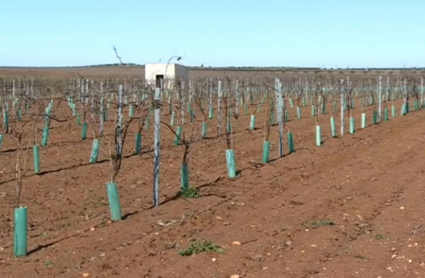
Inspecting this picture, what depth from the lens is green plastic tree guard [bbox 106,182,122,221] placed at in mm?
7156

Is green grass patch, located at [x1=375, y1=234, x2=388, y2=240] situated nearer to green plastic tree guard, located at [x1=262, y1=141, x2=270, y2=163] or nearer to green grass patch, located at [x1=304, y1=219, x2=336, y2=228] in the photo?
green grass patch, located at [x1=304, y1=219, x2=336, y2=228]

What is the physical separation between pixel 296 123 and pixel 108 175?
10415 mm

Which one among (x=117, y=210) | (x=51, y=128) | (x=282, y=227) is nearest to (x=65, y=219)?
(x=117, y=210)

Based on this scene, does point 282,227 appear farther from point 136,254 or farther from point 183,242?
point 136,254

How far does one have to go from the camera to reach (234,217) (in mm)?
7430

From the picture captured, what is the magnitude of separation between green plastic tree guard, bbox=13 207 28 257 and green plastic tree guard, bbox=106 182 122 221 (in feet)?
4.50

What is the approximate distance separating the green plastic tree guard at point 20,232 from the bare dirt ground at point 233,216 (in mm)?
89

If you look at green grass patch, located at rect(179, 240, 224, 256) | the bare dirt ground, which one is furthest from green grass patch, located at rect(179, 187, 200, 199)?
green grass patch, located at rect(179, 240, 224, 256)

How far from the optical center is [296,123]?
65.7 feet

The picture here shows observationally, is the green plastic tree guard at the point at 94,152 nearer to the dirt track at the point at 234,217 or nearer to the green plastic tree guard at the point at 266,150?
the dirt track at the point at 234,217

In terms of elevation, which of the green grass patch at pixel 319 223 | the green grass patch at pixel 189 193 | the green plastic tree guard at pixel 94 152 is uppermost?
the green plastic tree guard at pixel 94 152

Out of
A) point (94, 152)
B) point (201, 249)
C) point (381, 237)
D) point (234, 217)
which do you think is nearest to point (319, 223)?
point (381, 237)

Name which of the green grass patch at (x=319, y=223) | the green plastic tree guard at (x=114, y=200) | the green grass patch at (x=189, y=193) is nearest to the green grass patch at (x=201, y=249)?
the green grass patch at (x=319, y=223)

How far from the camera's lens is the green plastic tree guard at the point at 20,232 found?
5.87 meters
